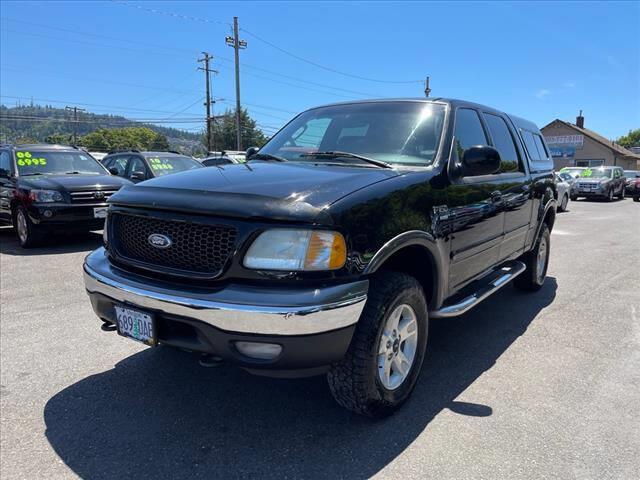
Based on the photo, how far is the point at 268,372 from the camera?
2.36 meters

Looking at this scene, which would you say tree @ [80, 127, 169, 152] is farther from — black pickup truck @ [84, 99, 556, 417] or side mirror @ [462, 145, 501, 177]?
side mirror @ [462, 145, 501, 177]

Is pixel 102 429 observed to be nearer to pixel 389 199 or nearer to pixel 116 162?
pixel 389 199

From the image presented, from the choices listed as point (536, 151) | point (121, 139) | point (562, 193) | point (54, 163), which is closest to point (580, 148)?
point (562, 193)

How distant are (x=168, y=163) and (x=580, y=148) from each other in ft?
177

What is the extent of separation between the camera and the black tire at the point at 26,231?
7852 mm

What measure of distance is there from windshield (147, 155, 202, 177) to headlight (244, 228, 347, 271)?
27.4 ft

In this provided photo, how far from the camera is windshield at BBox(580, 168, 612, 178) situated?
23953 mm

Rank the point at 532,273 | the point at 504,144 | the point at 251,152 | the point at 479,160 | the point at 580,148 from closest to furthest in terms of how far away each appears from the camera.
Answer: the point at 479,160
the point at 251,152
the point at 504,144
the point at 532,273
the point at 580,148

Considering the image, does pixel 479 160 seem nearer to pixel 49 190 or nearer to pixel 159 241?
pixel 159 241

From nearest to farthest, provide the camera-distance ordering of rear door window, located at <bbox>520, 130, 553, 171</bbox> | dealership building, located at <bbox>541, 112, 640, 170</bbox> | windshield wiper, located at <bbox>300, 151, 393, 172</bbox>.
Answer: windshield wiper, located at <bbox>300, 151, 393, 172</bbox>
rear door window, located at <bbox>520, 130, 553, 171</bbox>
dealership building, located at <bbox>541, 112, 640, 170</bbox>

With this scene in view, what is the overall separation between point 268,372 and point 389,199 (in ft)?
3.70

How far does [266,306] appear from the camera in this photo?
2.23m

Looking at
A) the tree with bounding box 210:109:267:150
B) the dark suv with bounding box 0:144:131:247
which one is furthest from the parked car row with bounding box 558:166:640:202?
the tree with bounding box 210:109:267:150

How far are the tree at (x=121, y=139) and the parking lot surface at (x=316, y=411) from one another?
81.0 m
